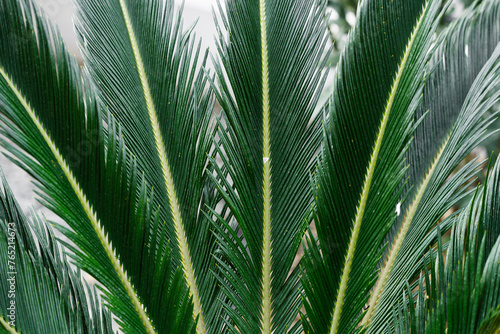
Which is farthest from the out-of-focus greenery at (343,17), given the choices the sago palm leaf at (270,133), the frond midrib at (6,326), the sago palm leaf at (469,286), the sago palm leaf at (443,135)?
the frond midrib at (6,326)

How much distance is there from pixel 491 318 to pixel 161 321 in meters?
0.73

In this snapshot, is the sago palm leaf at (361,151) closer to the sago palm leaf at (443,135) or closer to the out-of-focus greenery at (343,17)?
the sago palm leaf at (443,135)

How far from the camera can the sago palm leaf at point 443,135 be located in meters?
1.06

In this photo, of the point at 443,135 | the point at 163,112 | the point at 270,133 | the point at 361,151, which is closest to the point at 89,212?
the point at 163,112

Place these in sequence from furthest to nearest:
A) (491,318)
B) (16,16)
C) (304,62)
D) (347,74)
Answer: (304,62), (347,74), (16,16), (491,318)

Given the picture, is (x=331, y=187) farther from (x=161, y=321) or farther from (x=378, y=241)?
(x=161, y=321)

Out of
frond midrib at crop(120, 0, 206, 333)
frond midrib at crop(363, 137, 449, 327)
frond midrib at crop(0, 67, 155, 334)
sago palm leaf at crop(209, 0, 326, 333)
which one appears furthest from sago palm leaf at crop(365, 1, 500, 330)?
frond midrib at crop(0, 67, 155, 334)

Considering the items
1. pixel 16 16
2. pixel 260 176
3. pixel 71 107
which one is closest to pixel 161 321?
pixel 260 176

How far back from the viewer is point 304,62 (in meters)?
1.13

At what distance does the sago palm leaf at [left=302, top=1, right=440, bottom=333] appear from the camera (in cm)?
97

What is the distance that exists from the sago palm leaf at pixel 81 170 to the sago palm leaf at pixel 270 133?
23 centimetres

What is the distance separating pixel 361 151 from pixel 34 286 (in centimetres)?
81

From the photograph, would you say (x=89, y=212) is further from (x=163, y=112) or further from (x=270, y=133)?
(x=270, y=133)

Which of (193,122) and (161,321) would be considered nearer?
(161,321)
